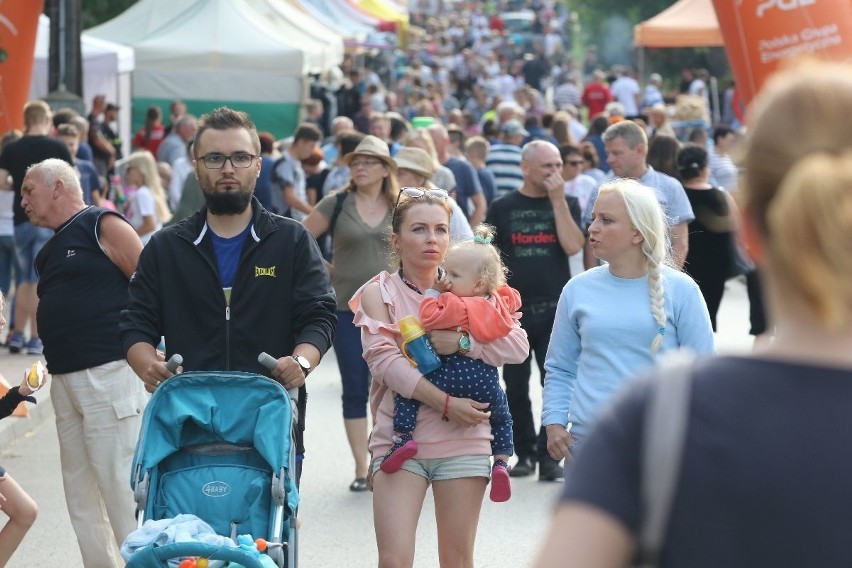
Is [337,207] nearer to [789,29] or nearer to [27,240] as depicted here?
[789,29]

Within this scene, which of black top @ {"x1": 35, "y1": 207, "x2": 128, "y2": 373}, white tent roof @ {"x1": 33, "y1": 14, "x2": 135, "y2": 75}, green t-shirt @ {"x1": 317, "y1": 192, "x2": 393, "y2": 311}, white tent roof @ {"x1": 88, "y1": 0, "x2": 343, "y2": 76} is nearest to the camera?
black top @ {"x1": 35, "y1": 207, "x2": 128, "y2": 373}

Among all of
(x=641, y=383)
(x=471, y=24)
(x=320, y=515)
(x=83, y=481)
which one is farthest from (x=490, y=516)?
(x=471, y=24)

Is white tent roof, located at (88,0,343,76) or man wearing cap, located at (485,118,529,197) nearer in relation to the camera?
man wearing cap, located at (485,118,529,197)

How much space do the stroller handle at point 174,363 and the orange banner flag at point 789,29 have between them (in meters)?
8.13

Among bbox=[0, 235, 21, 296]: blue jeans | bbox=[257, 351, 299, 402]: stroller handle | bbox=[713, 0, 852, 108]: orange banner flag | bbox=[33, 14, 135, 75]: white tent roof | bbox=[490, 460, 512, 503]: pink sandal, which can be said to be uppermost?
bbox=[713, 0, 852, 108]: orange banner flag

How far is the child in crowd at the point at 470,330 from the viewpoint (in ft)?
17.9

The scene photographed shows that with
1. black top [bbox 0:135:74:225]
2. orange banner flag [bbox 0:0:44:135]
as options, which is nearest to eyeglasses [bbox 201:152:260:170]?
black top [bbox 0:135:74:225]

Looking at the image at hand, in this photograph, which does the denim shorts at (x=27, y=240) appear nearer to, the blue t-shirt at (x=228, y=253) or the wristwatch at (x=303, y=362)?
the blue t-shirt at (x=228, y=253)

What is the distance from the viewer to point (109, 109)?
75.0ft

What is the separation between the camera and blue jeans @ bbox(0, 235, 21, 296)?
45.2 feet

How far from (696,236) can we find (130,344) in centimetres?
564

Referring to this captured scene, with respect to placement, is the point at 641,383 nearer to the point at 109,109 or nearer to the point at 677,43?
the point at 109,109

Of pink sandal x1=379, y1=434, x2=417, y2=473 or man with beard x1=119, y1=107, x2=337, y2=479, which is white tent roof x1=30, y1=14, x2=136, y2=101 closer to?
man with beard x1=119, y1=107, x2=337, y2=479

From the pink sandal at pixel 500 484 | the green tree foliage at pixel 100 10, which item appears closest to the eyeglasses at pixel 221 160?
the pink sandal at pixel 500 484
